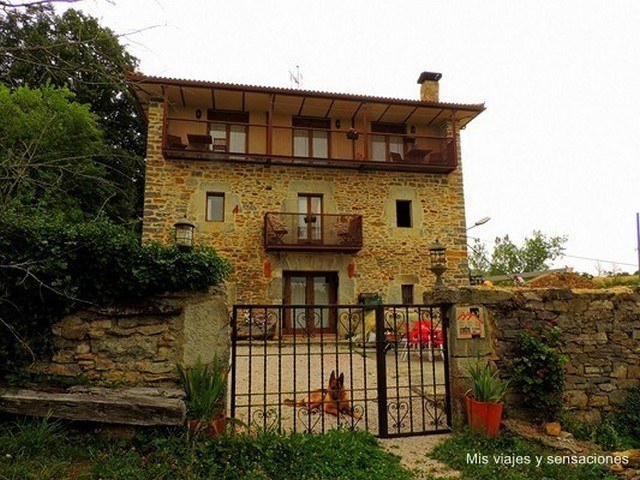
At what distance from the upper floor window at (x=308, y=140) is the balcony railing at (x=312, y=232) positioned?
7.37 ft

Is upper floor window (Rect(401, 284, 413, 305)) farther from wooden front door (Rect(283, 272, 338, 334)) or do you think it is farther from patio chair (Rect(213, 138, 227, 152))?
patio chair (Rect(213, 138, 227, 152))

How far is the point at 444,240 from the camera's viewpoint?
41.7ft

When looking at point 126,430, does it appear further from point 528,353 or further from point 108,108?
point 108,108

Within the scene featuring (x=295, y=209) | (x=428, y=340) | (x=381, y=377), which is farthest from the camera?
(x=295, y=209)

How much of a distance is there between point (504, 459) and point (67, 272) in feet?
15.1

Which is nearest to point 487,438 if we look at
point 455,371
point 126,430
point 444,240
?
point 455,371

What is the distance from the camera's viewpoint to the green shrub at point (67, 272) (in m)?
3.74

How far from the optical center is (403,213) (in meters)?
13.0

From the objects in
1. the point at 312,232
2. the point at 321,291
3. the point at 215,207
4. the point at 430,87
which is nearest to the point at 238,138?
the point at 215,207

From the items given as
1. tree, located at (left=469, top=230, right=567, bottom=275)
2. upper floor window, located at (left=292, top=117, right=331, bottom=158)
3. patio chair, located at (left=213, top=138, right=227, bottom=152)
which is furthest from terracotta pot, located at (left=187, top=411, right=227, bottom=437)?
tree, located at (left=469, top=230, right=567, bottom=275)

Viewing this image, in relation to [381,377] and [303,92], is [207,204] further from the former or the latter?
[381,377]

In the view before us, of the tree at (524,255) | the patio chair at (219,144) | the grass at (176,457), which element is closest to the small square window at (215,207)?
the patio chair at (219,144)

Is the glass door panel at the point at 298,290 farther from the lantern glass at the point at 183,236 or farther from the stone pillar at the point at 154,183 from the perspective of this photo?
the lantern glass at the point at 183,236

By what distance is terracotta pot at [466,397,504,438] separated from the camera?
434 cm
